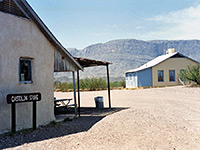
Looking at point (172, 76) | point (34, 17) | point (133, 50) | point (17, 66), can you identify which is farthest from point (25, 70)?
point (133, 50)

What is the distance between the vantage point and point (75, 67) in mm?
10844

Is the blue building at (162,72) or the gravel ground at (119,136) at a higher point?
the blue building at (162,72)

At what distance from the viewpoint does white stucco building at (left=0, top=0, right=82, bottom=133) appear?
24.9 feet

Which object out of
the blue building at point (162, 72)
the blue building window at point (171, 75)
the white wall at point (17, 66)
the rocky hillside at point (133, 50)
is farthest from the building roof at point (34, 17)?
the rocky hillside at point (133, 50)

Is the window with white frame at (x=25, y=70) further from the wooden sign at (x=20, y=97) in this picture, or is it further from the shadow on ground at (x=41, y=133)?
the shadow on ground at (x=41, y=133)

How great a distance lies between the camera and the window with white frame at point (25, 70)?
8.30 m

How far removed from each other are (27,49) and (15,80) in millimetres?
1191

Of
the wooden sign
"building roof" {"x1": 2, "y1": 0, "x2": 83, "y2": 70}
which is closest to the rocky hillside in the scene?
"building roof" {"x1": 2, "y1": 0, "x2": 83, "y2": 70}

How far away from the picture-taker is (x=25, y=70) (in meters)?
8.50

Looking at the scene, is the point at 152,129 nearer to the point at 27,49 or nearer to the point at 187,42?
the point at 27,49

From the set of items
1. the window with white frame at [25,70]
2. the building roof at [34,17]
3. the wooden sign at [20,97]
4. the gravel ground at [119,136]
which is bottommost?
the gravel ground at [119,136]

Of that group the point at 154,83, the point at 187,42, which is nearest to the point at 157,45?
the point at 187,42

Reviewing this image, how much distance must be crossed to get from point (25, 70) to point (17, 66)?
0.52m

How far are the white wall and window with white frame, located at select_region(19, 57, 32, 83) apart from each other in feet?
0.44
